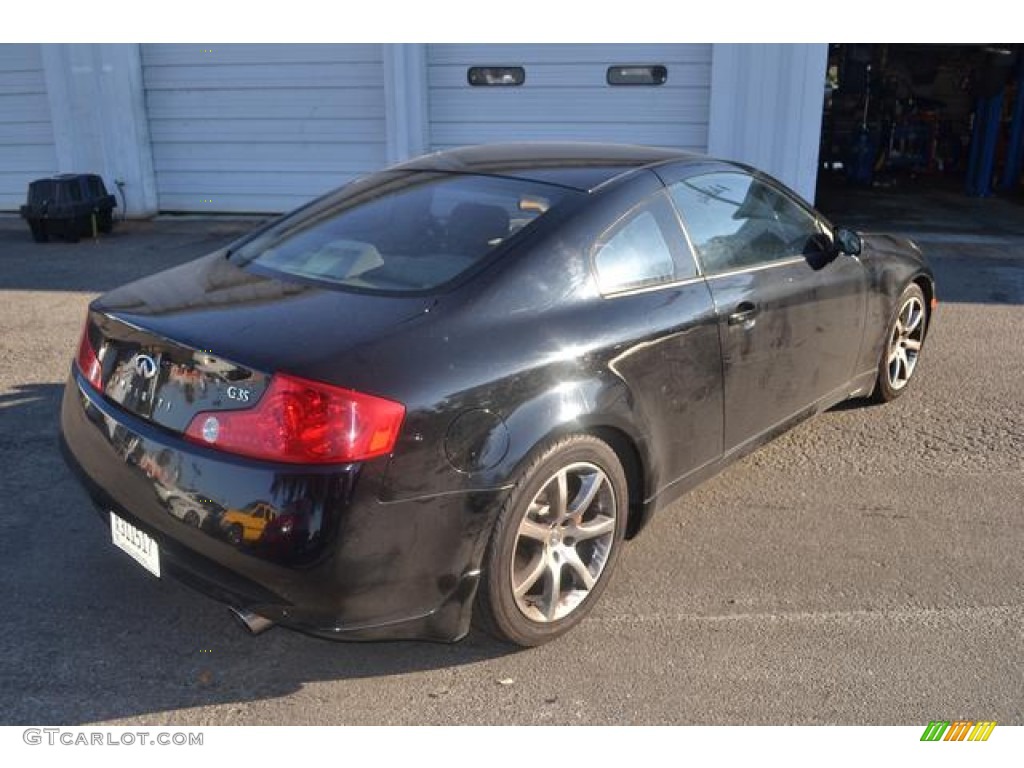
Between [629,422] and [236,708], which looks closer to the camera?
[236,708]

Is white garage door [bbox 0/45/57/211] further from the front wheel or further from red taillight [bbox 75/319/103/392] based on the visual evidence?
the front wheel

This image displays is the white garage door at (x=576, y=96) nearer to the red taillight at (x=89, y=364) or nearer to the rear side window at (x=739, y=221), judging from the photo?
the rear side window at (x=739, y=221)

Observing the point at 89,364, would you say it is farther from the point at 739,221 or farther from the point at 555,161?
the point at 739,221

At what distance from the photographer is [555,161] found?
3537 mm

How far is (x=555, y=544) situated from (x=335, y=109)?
29.5 ft

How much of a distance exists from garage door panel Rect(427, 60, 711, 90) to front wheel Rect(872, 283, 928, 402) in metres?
5.71

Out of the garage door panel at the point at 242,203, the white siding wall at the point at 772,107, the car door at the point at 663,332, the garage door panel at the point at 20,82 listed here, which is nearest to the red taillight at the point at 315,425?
the car door at the point at 663,332

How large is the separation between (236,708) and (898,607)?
2228 millimetres

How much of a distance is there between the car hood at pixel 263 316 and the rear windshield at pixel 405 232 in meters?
0.14

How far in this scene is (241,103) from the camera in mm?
10836

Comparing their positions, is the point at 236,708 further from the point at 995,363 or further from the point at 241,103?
the point at 241,103

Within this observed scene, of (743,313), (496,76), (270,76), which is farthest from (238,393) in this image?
(270,76)

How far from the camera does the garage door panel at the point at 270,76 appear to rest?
10.5m

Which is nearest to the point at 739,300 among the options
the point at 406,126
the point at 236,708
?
the point at 236,708
